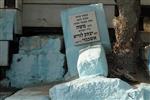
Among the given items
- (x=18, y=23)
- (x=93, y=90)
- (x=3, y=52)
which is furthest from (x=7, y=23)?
(x=93, y=90)

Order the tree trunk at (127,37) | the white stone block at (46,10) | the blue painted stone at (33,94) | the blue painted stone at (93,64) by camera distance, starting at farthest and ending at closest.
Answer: the white stone block at (46,10) → the tree trunk at (127,37) → the blue painted stone at (93,64) → the blue painted stone at (33,94)

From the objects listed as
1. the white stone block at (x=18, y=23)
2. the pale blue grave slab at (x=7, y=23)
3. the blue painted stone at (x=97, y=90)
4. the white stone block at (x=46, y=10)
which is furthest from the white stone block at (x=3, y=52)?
the blue painted stone at (x=97, y=90)

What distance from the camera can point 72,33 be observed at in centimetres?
955

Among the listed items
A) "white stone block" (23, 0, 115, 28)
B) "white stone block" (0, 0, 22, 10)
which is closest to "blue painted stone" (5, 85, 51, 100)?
"white stone block" (0, 0, 22, 10)

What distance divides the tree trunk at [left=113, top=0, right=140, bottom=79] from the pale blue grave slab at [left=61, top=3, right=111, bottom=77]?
1.81ft

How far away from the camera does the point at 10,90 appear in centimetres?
935

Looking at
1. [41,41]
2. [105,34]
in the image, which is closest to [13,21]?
[41,41]

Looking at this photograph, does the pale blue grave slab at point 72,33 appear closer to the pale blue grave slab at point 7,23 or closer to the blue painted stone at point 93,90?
the pale blue grave slab at point 7,23

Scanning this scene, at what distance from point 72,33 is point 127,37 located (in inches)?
51.4

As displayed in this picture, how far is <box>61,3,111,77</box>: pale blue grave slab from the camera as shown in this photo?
369 inches

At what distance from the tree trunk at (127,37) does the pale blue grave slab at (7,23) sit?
8.27 ft

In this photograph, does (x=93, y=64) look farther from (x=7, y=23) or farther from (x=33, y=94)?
(x=7, y=23)

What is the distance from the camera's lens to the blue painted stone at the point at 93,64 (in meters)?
8.07

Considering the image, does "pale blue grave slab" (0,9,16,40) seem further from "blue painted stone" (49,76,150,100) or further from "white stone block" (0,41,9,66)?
"blue painted stone" (49,76,150,100)
